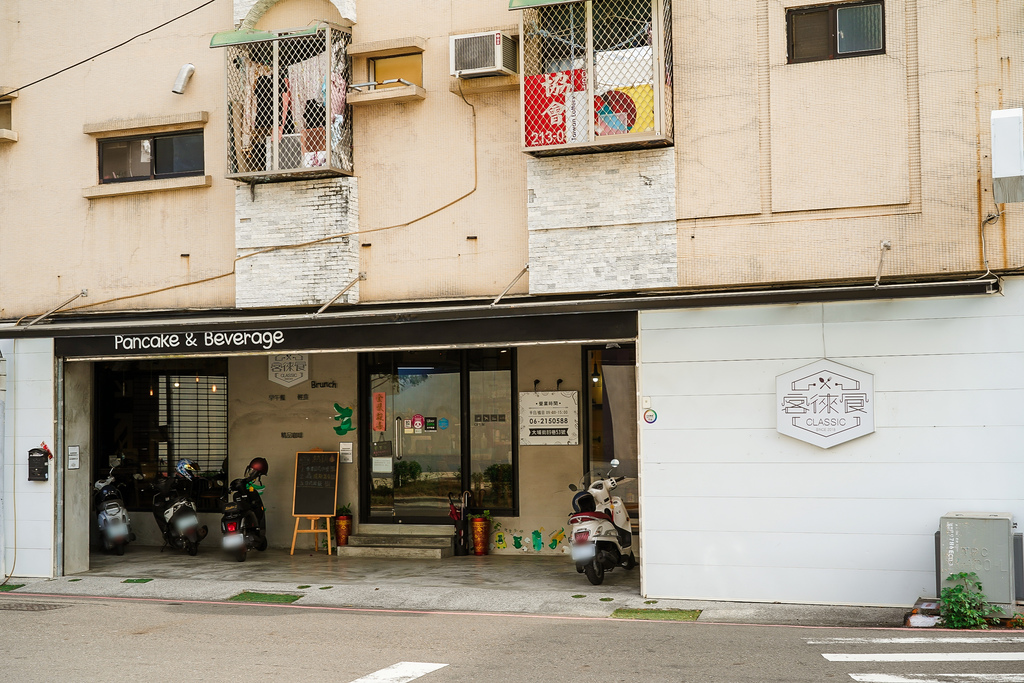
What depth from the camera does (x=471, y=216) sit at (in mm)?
12086

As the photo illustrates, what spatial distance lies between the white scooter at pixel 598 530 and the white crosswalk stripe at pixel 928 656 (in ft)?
11.0

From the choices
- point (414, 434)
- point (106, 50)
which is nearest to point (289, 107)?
point (106, 50)

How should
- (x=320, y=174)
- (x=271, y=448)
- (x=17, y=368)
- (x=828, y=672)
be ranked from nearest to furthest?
(x=828, y=672)
(x=320, y=174)
(x=17, y=368)
(x=271, y=448)

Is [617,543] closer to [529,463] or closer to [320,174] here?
[529,463]

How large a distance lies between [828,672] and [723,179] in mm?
5401

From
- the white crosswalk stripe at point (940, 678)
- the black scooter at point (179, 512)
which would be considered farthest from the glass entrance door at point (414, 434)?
the white crosswalk stripe at point (940, 678)

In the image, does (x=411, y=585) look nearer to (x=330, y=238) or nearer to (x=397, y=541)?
(x=397, y=541)

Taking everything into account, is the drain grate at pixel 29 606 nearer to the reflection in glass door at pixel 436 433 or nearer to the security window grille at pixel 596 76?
the reflection in glass door at pixel 436 433

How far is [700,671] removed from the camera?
7867mm

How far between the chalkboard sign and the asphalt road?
4.03m

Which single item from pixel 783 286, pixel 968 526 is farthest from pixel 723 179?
pixel 968 526

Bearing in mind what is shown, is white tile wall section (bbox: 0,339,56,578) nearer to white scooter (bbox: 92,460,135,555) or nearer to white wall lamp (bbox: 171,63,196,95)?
white scooter (bbox: 92,460,135,555)

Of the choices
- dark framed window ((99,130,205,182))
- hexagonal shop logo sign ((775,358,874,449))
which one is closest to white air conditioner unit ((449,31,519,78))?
dark framed window ((99,130,205,182))

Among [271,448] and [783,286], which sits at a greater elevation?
[783,286]
